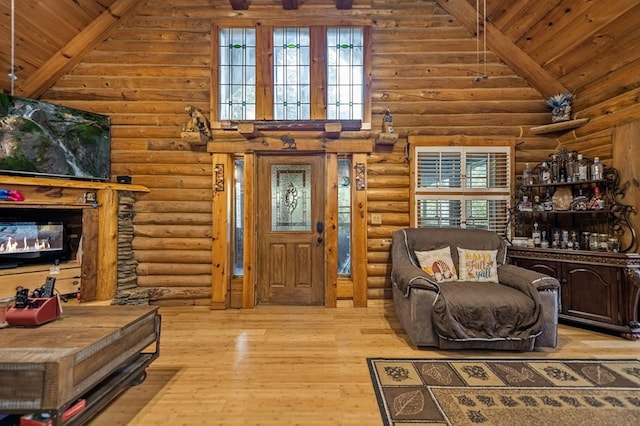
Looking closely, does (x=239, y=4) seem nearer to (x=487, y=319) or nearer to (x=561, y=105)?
(x=561, y=105)

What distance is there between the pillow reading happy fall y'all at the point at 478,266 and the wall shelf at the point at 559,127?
1913 millimetres

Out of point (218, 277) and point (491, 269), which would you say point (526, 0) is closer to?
point (491, 269)

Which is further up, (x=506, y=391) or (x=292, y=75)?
(x=292, y=75)

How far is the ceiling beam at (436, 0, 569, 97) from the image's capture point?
374 cm

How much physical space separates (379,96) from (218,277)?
328 centimetres

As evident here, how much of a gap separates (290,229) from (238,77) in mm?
2242

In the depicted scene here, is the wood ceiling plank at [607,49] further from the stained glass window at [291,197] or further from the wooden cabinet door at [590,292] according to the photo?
Result: the stained glass window at [291,197]

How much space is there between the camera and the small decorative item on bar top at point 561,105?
3721 millimetres

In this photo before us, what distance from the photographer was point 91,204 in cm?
352

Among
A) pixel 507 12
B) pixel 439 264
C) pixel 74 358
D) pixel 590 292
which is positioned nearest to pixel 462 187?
pixel 439 264

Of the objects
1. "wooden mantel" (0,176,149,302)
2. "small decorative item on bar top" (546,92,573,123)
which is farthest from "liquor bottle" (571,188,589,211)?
"wooden mantel" (0,176,149,302)

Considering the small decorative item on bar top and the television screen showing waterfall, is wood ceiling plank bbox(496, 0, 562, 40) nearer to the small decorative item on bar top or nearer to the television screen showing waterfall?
the small decorative item on bar top

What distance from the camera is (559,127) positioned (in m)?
3.72

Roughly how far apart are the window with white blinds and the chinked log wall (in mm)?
222
